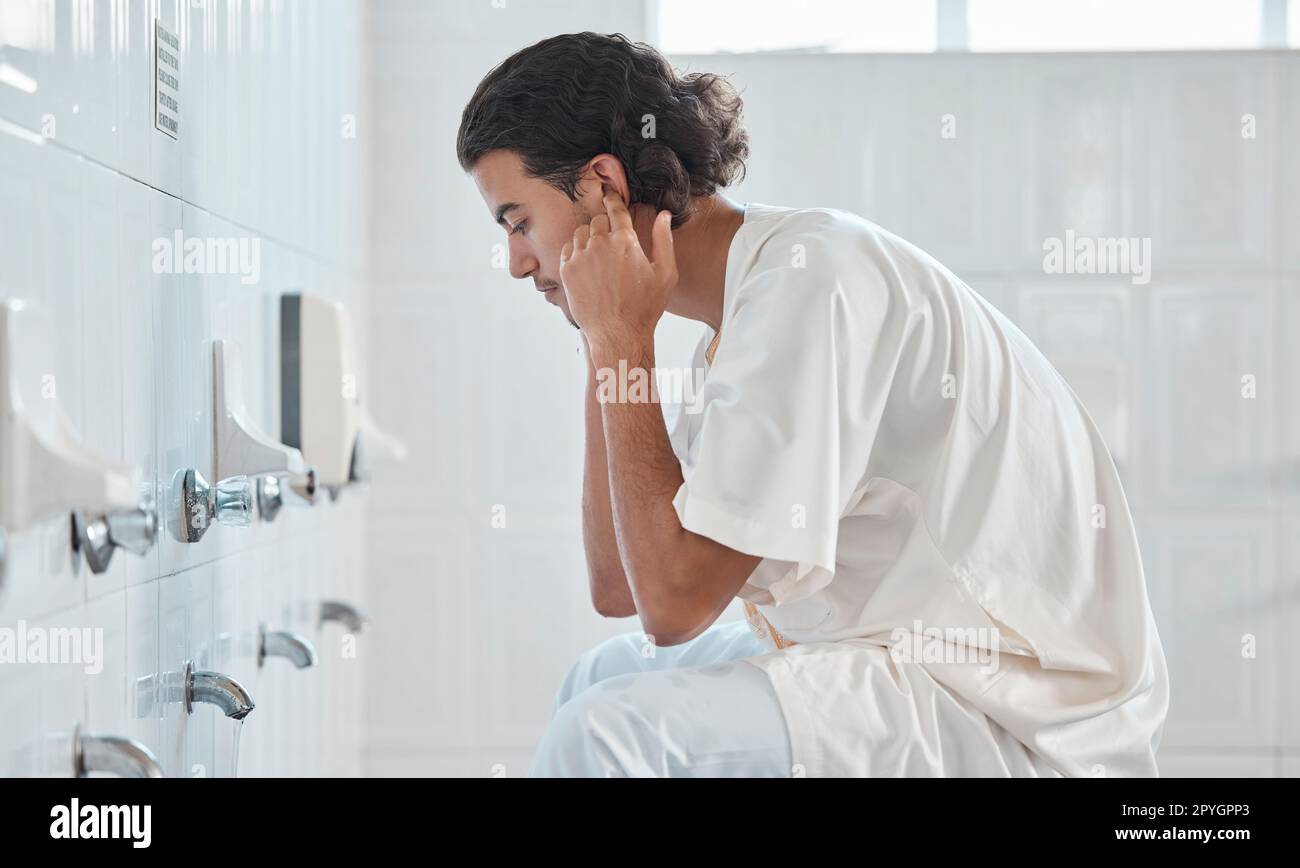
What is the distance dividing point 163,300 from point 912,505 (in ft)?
2.20

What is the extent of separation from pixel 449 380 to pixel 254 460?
0.94 m

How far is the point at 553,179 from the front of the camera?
1.11m

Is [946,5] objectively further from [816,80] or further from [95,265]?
[95,265]

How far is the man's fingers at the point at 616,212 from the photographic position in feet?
3.44

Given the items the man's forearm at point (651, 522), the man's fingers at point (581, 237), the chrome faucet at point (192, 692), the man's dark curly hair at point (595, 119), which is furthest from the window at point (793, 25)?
the chrome faucet at point (192, 692)

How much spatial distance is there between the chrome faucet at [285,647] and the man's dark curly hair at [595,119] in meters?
0.53

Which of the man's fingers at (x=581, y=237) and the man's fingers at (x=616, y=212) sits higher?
the man's fingers at (x=616, y=212)

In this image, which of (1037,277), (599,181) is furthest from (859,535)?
(1037,277)

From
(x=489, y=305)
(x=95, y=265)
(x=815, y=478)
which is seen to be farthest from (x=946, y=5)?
(x=95, y=265)
